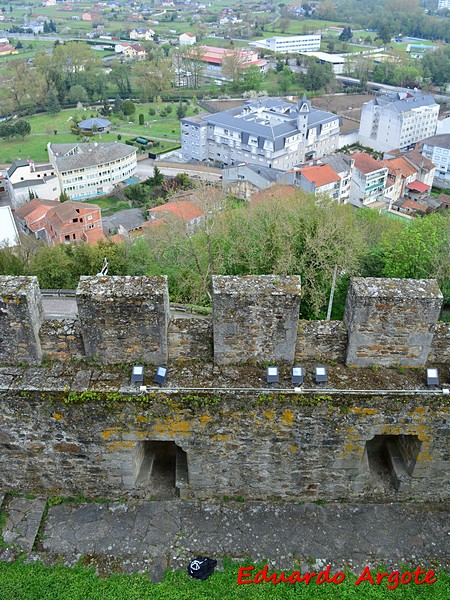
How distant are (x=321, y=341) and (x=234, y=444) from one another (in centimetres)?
223

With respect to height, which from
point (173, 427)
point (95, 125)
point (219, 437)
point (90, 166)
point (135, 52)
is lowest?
point (95, 125)

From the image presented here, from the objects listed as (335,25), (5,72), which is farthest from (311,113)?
(335,25)

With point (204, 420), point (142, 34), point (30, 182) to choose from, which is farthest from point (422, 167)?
point (142, 34)

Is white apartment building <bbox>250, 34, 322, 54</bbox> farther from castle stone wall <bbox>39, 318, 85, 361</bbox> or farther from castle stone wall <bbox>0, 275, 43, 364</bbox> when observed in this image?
castle stone wall <bbox>0, 275, 43, 364</bbox>

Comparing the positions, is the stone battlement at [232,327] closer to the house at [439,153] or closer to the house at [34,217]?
the house at [34,217]

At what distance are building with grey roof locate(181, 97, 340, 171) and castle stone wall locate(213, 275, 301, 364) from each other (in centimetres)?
6600

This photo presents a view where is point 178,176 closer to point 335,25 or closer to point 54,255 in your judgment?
point 54,255

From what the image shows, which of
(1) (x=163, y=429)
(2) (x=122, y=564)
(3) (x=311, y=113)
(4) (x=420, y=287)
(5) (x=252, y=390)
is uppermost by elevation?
(4) (x=420, y=287)

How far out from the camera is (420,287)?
325 inches

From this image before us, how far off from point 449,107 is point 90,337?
390 ft

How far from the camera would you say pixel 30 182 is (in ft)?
211

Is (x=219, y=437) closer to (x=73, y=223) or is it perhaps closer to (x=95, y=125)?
(x=73, y=223)
